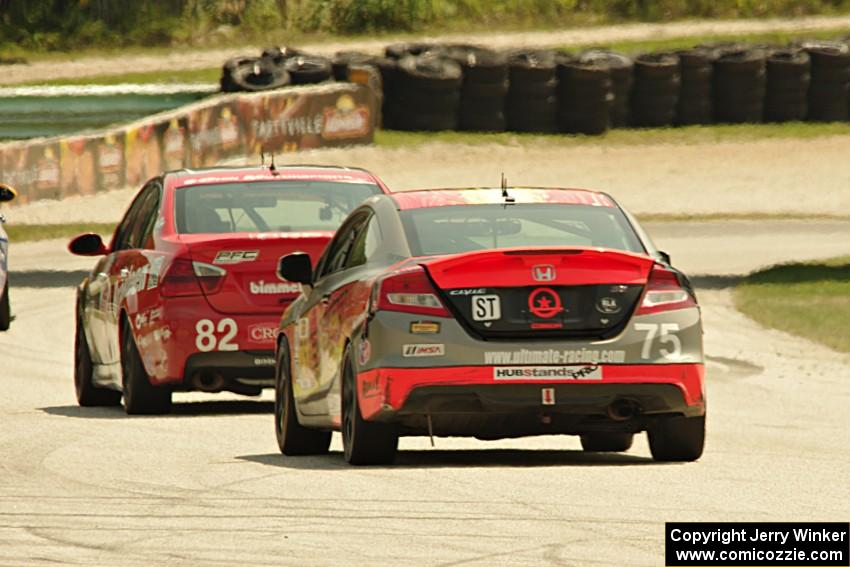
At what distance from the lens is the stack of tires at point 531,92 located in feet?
133

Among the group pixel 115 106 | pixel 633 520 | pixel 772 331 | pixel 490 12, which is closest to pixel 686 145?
pixel 115 106

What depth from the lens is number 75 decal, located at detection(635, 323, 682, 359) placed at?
392 inches

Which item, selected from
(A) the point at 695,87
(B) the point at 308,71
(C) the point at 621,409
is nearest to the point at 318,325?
(C) the point at 621,409

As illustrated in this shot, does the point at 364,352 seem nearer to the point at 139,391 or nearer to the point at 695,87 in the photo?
the point at 139,391

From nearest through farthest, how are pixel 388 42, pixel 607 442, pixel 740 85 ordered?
pixel 607 442
pixel 740 85
pixel 388 42

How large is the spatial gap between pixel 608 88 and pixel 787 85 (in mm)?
3561

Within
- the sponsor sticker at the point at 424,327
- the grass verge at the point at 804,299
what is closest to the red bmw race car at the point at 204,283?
the sponsor sticker at the point at 424,327

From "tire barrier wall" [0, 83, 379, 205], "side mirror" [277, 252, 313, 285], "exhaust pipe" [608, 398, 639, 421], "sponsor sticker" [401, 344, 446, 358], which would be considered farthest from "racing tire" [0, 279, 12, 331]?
"tire barrier wall" [0, 83, 379, 205]

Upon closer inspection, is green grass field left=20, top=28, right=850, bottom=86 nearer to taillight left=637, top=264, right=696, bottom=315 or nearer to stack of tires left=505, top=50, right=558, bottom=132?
stack of tires left=505, top=50, right=558, bottom=132

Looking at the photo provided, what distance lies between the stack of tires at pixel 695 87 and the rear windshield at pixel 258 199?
2836cm

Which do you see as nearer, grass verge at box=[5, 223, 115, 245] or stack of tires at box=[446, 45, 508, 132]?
grass verge at box=[5, 223, 115, 245]

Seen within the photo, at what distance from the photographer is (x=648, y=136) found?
4238 cm

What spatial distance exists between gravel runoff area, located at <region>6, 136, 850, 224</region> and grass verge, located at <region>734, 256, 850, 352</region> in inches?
387

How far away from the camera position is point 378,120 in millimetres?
42062
